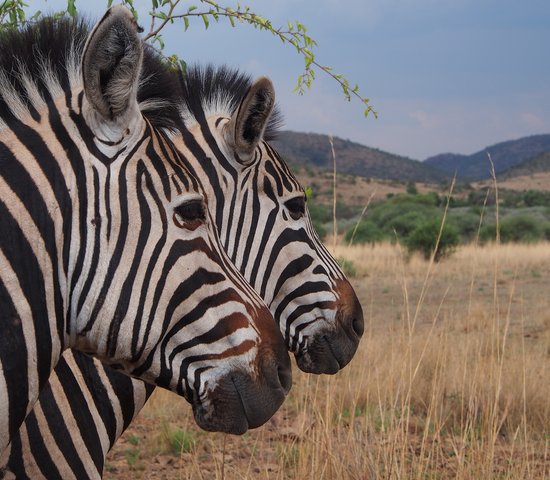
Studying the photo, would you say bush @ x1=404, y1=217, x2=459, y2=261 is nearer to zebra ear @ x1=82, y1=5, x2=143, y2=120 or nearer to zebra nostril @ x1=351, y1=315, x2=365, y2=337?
zebra nostril @ x1=351, y1=315, x2=365, y2=337

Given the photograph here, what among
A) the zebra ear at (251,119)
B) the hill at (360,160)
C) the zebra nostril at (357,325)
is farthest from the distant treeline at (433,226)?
the hill at (360,160)

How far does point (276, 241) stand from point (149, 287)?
157 centimetres

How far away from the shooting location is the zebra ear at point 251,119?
3178mm

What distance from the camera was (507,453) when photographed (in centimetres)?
601

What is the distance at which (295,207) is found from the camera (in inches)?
146

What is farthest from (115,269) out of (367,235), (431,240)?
(367,235)

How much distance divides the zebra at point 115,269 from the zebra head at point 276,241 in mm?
1284

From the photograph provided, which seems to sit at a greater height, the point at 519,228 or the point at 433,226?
the point at 433,226

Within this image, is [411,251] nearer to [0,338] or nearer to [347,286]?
[347,286]

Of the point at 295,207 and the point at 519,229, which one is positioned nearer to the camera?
the point at 295,207

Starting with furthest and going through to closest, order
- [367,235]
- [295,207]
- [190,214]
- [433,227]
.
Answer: [367,235] → [433,227] → [295,207] → [190,214]

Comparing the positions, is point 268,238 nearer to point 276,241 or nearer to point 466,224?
point 276,241

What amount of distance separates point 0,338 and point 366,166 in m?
120

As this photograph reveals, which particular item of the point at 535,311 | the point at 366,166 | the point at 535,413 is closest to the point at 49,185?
the point at 535,413
